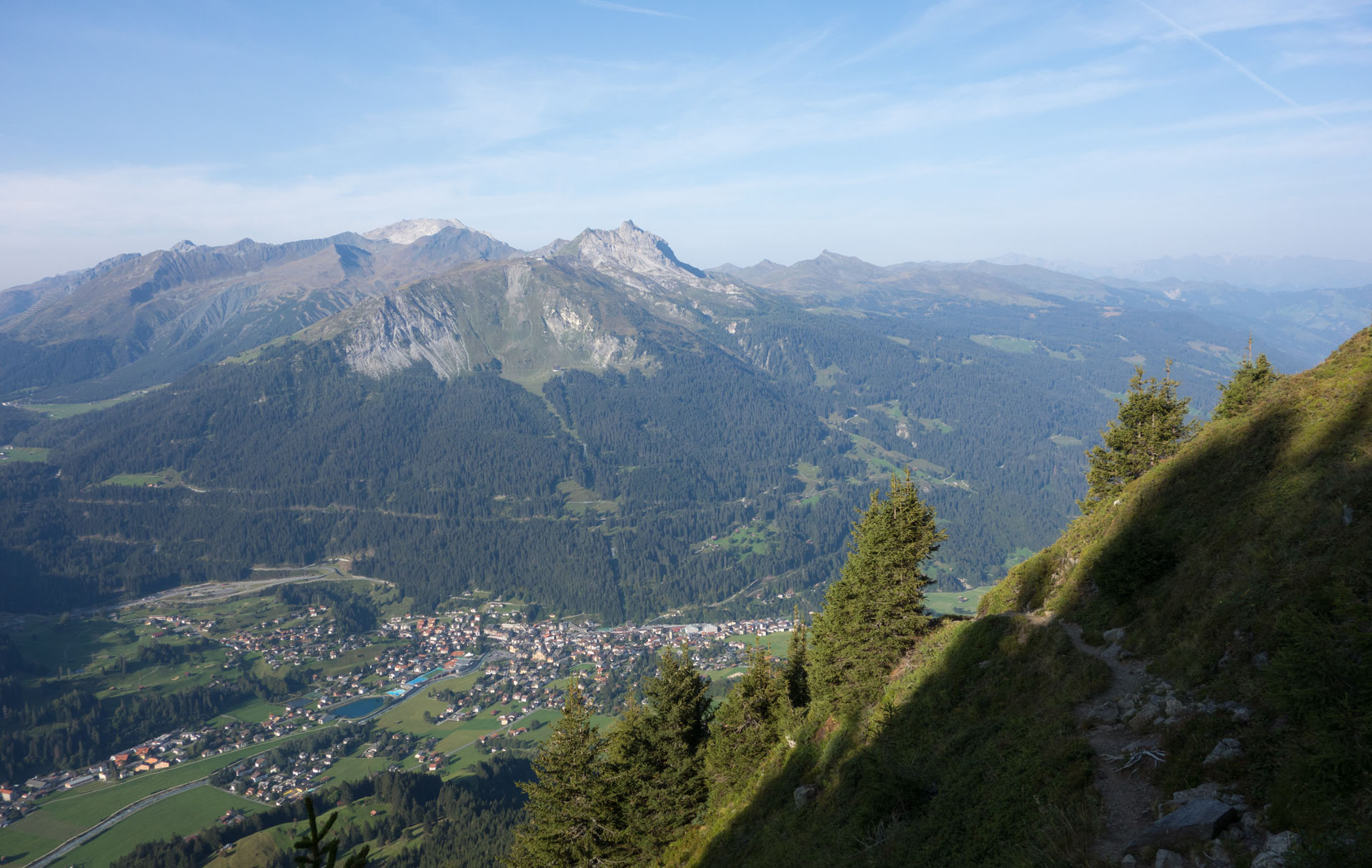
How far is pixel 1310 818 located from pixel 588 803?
2351 centimetres

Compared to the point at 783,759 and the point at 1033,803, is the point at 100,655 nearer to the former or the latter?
the point at 783,759

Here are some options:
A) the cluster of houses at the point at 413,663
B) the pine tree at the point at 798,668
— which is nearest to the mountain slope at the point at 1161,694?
the pine tree at the point at 798,668

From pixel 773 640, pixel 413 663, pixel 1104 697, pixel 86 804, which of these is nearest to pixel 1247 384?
pixel 1104 697

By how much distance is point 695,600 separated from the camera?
183875mm

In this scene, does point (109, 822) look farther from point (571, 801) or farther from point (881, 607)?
point (881, 607)

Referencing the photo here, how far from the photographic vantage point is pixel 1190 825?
10.1 m

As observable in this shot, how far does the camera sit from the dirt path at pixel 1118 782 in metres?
11.5

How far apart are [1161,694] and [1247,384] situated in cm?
3198

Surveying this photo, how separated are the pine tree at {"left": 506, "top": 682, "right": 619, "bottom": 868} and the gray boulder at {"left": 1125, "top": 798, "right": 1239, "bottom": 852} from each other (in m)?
20.0

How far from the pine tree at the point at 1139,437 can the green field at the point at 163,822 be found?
116m

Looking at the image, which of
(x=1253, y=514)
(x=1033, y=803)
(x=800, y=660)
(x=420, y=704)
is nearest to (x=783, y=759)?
(x=800, y=660)

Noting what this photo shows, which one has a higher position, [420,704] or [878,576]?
[878,576]

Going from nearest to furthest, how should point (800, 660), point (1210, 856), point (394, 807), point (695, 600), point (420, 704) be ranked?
1. point (1210, 856)
2. point (800, 660)
3. point (394, 807)
4. point (420, 704)
5. point (695, 600)

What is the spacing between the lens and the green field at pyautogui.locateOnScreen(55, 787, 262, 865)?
83.2 m
